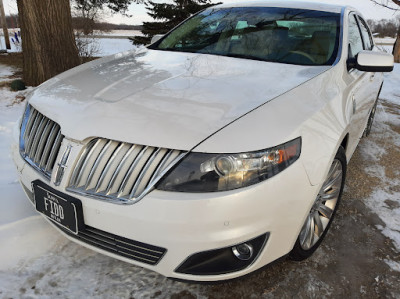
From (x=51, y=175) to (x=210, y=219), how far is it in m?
0.85

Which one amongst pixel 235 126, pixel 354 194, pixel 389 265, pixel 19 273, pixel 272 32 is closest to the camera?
pixel 235 126

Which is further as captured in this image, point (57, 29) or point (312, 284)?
point (57, 29)

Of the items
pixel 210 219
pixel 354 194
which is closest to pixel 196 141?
pixel 210 219

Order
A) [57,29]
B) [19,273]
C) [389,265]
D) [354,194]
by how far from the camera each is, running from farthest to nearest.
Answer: [57,29], [354,194], [389,265], [19,273]

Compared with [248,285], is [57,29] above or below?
above

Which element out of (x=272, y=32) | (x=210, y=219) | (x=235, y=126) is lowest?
(x=210, y=219)

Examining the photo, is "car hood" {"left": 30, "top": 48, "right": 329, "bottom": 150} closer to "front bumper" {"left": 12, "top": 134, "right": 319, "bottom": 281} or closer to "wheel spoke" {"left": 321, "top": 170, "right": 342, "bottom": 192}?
"front bumper" {"left": 12, "top": 134, "right": 319, "bottom": 281}

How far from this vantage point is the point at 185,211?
1.41 metres

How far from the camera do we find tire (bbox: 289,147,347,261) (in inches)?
77.7

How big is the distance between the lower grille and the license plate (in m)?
0.07

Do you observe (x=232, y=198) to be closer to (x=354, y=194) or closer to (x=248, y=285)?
(x=248, y=285)

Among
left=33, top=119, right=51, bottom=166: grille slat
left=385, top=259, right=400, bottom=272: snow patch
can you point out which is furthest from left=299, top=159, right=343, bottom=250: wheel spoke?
left=33, top=119, right=51, bottom=166: grille slat

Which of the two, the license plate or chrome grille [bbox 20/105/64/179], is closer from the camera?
the license plate

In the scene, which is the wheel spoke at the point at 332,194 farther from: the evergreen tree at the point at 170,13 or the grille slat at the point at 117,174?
the evergreen tree at the point at 170,13
